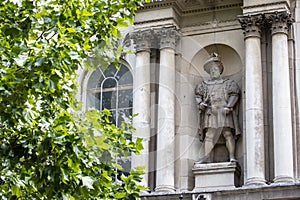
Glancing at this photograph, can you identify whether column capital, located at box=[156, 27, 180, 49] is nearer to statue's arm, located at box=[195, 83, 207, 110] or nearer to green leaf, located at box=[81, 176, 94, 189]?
statue's arm, located at box=[195, 83, 207, 110]

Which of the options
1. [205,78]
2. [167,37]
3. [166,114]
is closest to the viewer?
[166,114]

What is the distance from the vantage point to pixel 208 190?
29.0 meters

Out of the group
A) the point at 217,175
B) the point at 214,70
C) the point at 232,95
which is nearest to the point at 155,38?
the point at 214,70

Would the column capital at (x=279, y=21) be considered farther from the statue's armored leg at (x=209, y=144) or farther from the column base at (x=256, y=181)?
the column base at (x=256, y=181)

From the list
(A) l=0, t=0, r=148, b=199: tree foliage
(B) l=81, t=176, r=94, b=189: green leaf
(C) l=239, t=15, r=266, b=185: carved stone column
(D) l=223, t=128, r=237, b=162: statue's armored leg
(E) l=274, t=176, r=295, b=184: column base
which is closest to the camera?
(B) l=81, t=176, r=94, b=189: green leaf

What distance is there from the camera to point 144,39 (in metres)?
31.6

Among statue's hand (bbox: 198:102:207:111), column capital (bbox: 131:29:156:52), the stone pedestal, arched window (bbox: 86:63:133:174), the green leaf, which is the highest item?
column capital (bbox: 131:29:156:52)

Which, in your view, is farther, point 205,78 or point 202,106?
point 205,78

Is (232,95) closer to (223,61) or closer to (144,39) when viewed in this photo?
(223,61)

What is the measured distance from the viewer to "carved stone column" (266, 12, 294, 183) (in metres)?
28.5

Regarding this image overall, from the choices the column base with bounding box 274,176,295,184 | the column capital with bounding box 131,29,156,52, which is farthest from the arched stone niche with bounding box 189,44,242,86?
the column base with bounding box 274,176,295,184

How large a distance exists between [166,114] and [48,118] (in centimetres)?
867

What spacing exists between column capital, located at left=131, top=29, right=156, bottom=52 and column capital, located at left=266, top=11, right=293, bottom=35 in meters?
3.61

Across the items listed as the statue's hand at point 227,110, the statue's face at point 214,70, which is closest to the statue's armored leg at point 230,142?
the statue's hand at point 227,110
